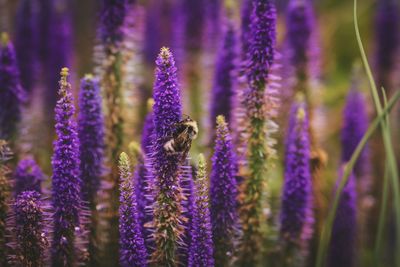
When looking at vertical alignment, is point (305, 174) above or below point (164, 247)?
above

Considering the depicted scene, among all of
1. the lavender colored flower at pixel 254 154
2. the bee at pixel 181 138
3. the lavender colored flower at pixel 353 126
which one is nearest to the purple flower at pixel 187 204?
the bee at pixel 181 138

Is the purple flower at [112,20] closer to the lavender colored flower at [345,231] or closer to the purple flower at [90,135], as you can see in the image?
the purple flower at [90,135]

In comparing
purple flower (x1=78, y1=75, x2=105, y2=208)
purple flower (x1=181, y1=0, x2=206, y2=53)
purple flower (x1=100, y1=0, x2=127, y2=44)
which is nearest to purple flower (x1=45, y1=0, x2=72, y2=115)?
purple flower (x1=100, y1=0, x2=127, y2=44)

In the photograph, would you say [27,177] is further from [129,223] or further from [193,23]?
[193,23]

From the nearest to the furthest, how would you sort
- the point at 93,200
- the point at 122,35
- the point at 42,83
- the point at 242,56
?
the point at 93,200
the point at 242,56
the point at 122,35
the point at 42,83

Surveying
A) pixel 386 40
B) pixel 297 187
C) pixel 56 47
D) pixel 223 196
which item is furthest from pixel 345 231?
pixel 56 47

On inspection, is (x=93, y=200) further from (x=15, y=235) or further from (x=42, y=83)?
(x=42, y=83)

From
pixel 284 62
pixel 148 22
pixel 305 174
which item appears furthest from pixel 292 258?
pixel 148 22
